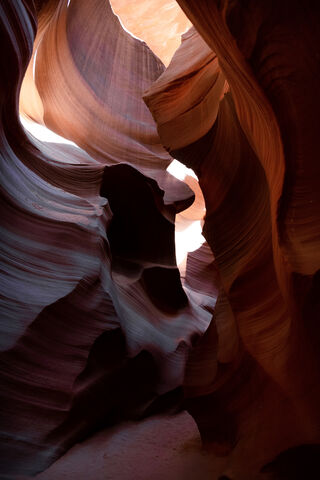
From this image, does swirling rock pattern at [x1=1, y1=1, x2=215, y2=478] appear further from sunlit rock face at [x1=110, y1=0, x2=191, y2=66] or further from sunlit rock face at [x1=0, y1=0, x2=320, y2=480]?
sunlit rock face at [x1=110, y1=0, x2=191, y2=66]

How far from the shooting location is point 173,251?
6.92 m

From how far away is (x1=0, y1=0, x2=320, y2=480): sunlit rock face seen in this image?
240cm

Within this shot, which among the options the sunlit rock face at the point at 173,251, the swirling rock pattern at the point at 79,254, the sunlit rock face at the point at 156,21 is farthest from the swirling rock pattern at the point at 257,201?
the sunlit rock face at the point at 156,21

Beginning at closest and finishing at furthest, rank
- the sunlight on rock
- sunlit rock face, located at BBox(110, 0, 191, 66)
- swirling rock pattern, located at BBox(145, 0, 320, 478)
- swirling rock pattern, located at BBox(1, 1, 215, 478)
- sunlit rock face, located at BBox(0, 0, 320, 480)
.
→ swirling rock pattern, located at BBox(145, 0, 320, 478) → sunlit rock face, located at BBox(0, 0, 320, 480) → swirling rock pattern, located at BBox(1, 1, 215, 478) → the sunlight on rock → sunlit rock face, located at BBox(110, 0, 191, 66)

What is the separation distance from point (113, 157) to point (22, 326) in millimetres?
4111

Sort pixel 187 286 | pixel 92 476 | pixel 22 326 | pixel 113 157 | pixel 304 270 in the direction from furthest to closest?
pixel 187 286 < pixel 113 157 < pixel 22 326 < pixel 92 476 < pixel 304 270

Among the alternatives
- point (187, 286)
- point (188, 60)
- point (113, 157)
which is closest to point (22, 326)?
point (188, 60)

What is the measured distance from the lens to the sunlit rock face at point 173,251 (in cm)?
240

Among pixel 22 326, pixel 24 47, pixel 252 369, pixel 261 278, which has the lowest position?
pixel 252 369

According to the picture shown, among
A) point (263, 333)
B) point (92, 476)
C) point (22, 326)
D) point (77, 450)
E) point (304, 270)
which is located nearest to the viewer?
point (304, 270)

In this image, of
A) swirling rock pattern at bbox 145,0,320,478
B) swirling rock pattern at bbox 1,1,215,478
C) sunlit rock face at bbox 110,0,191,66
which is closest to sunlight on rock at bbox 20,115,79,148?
swirling rock pattern at bbox 1,1,215,478

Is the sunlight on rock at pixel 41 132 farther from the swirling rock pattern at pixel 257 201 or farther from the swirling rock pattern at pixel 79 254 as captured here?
the swirling rock pattern at pixel 257 201

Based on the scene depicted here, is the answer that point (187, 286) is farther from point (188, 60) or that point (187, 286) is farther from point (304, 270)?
point (304, 270)

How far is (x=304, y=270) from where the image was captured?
7.54 feet
